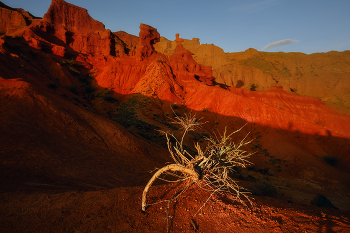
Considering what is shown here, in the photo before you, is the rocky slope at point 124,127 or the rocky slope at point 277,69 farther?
the rocky slope at point 277,69

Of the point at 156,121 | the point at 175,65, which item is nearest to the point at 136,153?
the point at 156,121

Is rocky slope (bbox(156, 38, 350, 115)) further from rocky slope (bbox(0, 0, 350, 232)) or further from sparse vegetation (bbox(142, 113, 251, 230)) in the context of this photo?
sparse vegetation (bbox(142, 113, 251, 230))

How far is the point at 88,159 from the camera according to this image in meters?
8.29

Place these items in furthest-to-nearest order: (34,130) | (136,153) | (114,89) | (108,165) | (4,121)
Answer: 1. (114,89)
2. (136,153)
3. (108,165)
4. (34,130)
5. (4,121)

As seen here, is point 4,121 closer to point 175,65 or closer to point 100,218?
point 100,218

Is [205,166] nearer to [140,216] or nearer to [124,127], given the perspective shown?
[140,216]

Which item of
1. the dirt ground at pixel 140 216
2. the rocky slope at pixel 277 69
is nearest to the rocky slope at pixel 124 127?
the dirt ground at pixel 140 216

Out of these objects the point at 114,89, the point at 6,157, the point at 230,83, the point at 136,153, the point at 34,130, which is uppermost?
the point at 230,83

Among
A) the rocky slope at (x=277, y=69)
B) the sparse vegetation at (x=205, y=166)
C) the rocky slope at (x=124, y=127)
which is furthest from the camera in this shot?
the rocky slope at (x=277, y=69)

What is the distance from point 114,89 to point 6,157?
28025 mm

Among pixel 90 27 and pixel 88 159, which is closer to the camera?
pixel 88 159

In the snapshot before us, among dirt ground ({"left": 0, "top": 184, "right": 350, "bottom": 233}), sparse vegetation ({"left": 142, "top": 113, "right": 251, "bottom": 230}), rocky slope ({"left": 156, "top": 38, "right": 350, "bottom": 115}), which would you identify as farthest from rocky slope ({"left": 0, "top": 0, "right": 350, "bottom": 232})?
rocky slope ({"left": 156, "top": 38, "right": 350, "bottom": 115})

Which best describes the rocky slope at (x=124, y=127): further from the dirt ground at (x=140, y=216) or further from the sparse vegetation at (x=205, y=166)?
the sparse vegetation at (x=205, y=166)

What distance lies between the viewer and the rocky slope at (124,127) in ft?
12.0
